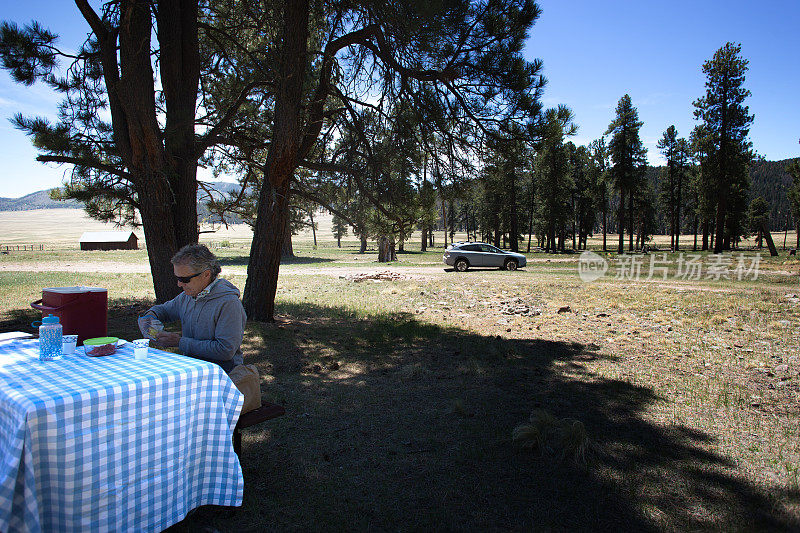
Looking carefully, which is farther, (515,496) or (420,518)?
→ (515,496)

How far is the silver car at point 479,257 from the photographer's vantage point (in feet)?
75.6

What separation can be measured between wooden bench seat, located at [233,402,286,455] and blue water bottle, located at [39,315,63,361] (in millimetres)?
Result: 1270

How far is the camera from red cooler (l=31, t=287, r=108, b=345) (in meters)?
3.53

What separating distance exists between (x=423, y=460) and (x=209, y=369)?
6.73 ft

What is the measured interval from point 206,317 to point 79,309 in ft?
3.27

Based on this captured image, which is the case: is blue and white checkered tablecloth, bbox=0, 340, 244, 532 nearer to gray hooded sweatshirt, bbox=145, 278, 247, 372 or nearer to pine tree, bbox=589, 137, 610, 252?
gray hooded sweatshirt, bbox=145, 278, 247, 372

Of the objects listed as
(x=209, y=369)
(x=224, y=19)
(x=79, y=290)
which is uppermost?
(x=224, y=19)

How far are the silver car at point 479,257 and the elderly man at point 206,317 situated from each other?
19.7m

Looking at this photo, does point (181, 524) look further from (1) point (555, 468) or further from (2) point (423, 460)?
(1) point (555, 468)

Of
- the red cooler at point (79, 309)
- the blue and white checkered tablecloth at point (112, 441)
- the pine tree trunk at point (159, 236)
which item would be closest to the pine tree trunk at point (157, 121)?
the pine tree trunk at point (159, 236)

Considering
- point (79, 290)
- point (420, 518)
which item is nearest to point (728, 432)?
point (420, 518)

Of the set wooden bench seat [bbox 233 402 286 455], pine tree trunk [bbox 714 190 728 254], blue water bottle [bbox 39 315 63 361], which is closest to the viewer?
blue water bottle [bbox 39 315 63 361]

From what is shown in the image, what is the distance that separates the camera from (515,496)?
3398mm

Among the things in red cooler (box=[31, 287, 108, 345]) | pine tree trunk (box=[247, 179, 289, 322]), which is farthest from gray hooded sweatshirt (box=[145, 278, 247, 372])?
pine tree trunk (box=[247, 179, 289, 322])
